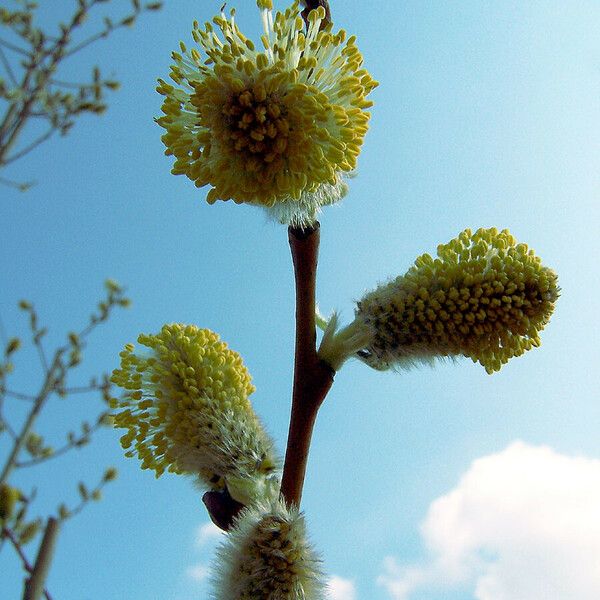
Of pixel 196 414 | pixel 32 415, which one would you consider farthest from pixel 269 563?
pixel 32 415

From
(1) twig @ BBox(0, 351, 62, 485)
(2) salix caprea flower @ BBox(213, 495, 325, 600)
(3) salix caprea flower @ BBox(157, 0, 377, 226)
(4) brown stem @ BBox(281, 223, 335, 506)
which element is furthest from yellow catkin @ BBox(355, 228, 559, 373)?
(1) twig @ BBox(0, 351, 62, 485)

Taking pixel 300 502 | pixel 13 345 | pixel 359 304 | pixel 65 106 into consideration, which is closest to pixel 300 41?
pixel 359 304

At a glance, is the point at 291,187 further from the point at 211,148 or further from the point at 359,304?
the point at 359,304

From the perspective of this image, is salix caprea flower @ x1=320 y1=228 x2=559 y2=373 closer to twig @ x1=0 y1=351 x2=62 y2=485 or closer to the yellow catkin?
the yellow catkin

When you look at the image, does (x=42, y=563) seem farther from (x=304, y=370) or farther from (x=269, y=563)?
(x=304, y=370)

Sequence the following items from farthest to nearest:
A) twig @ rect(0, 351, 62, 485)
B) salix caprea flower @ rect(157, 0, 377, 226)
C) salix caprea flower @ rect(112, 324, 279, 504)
Result: salix caprea flower @ rect(112, 324, 279, 504)
salix caprea flower @ rect(157, 0, 377, 226)
twig @ rect(0, 351, 62, 485)

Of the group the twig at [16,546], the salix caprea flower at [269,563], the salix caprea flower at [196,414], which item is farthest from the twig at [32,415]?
the salix caprea flower at [269,563]
